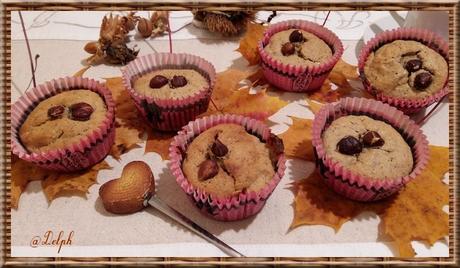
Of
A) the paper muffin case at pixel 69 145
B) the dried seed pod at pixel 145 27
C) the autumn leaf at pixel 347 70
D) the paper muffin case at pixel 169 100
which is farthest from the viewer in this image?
the dried seed pod at pixel 145 27

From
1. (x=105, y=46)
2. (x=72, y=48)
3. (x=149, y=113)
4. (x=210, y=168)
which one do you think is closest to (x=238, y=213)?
(x=210, y=168)

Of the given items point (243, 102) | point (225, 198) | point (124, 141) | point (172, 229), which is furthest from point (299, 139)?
point (124, 141)

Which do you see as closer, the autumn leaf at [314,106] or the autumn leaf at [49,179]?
the autumn leaf at [49,179]

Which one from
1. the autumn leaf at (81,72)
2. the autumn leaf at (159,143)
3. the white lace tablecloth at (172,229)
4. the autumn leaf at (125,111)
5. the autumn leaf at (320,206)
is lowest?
the white lace tablecloth at (172,229)

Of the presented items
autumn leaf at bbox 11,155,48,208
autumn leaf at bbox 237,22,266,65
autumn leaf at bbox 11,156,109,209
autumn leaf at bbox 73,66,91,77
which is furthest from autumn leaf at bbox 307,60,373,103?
autumn leaf at bbox 11,155,48,208

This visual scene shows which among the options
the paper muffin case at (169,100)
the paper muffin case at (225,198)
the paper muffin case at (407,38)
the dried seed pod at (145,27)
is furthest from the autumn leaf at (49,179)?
the paper muffin case at (407,38)

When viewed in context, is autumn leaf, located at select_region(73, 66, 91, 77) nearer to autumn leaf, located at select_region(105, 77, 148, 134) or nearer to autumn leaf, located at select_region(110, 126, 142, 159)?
autumn leaf, located at select_region(105, 77, 148, 134)

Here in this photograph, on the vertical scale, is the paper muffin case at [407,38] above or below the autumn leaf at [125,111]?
Result: above

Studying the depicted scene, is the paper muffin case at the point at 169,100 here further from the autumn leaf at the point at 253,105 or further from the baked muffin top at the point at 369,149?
the baked muffin top at the point at 369,149
